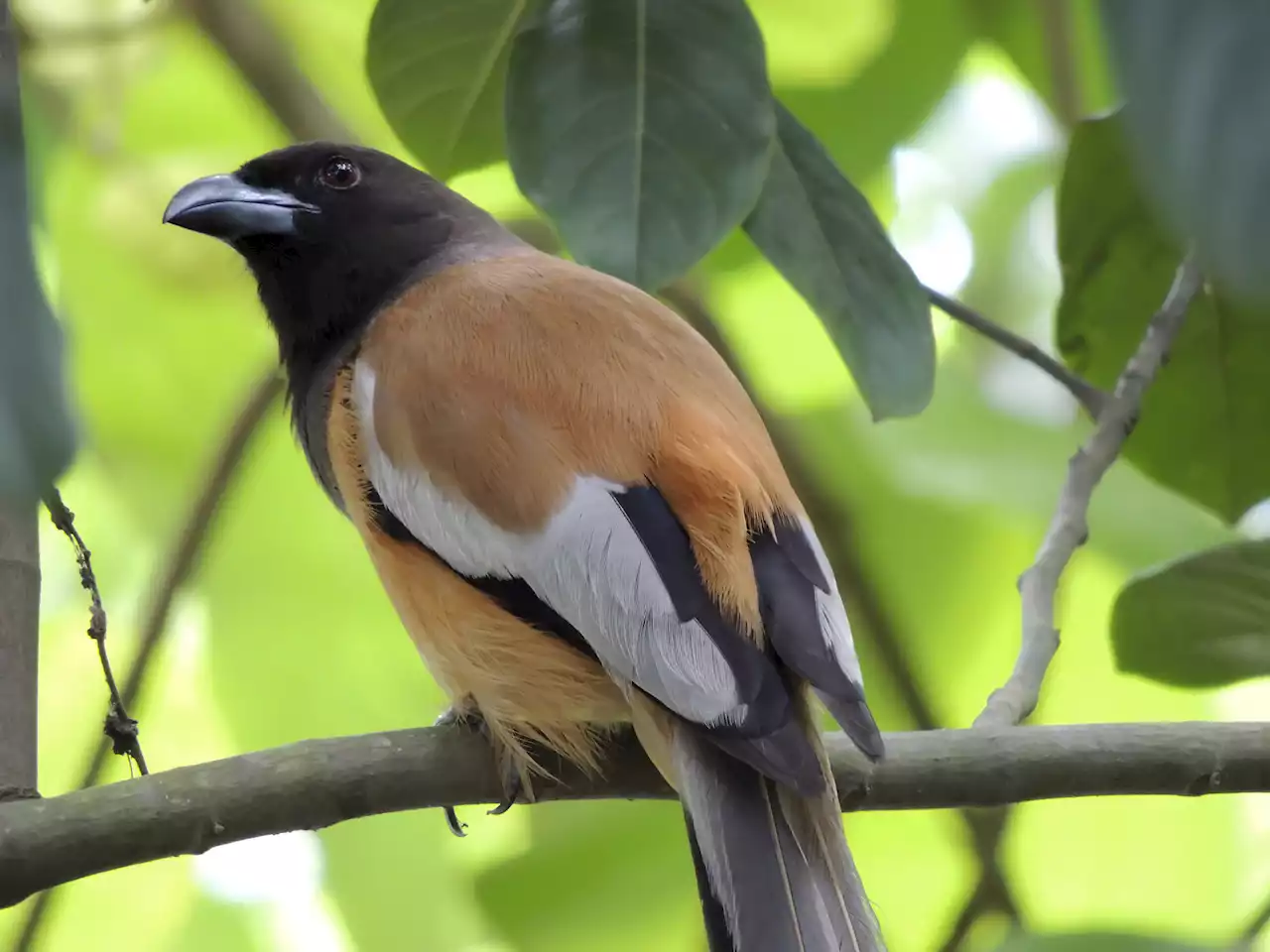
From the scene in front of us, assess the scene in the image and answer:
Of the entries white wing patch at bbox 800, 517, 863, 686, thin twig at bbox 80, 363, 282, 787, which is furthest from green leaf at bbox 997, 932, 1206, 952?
thin twig at bbox 80, 363, 282, 787

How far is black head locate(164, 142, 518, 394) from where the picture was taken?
233 centimetres

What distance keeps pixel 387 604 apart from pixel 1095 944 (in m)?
1.73

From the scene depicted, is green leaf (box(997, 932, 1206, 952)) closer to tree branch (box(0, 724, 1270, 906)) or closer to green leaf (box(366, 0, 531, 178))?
tree branch (box(0, 724, 1270, 906))

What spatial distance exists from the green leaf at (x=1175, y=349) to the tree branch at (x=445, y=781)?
0.64 meters

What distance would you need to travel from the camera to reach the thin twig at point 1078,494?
191cm

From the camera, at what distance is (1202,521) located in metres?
2.57

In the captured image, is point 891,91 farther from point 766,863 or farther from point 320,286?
point 766,863

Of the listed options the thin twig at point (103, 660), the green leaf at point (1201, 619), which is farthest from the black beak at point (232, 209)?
the green leaf at point (1201, 619)

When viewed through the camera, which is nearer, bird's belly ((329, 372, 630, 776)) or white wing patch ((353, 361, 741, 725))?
white wing patch ((353, 361, 741, 725))

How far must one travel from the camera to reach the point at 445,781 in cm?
156

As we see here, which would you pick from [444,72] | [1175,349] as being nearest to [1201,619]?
[1175,349]

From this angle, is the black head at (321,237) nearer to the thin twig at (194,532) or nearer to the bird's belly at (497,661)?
the thin twig at (194,532)

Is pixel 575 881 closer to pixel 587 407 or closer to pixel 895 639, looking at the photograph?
A: pixel 895 639

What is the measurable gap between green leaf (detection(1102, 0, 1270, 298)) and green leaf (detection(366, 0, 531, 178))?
5.27 ft
